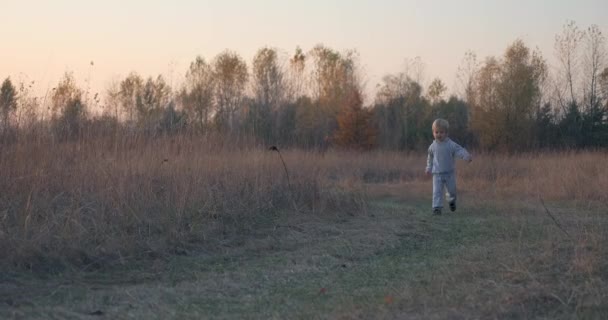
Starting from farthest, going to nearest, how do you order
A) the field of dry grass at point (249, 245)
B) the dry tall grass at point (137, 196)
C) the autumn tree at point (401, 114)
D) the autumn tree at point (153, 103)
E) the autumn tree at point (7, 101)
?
the autumn tree at point (401, 114) < the autumn tree at point (153, 103) < the autumn tree at point (7, 101) < the dry tall grass at point (137, 196) < the field of dry grass at point (249, 245)

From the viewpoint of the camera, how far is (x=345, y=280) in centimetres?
608

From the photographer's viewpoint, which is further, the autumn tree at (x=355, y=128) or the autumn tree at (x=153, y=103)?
the autumn tree at (x=355, y=128)

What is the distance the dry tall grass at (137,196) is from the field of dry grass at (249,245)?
0.02 meters

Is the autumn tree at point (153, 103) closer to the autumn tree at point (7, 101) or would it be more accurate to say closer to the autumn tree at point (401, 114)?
the autumn tree at point (7, 101)

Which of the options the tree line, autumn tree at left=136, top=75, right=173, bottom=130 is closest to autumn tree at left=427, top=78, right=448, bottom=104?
the tree line

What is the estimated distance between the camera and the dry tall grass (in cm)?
659

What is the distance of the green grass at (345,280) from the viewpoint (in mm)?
4891

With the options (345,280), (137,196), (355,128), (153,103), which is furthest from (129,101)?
(355,128)

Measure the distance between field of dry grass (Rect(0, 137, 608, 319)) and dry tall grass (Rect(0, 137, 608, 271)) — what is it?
2 cm

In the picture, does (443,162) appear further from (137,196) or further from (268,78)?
(268,78)

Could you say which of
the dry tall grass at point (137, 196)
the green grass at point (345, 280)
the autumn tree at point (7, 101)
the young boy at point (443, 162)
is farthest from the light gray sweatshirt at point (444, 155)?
the autumn tree at point (7, 101)

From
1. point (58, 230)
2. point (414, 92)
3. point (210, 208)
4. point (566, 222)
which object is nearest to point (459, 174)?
point (566, 222)

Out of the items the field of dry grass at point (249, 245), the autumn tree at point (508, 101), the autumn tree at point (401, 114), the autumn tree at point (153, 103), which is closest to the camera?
the field of dry grass at point (249, 245)

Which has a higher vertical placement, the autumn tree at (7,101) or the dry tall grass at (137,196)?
the autumn tree at (7,101)
